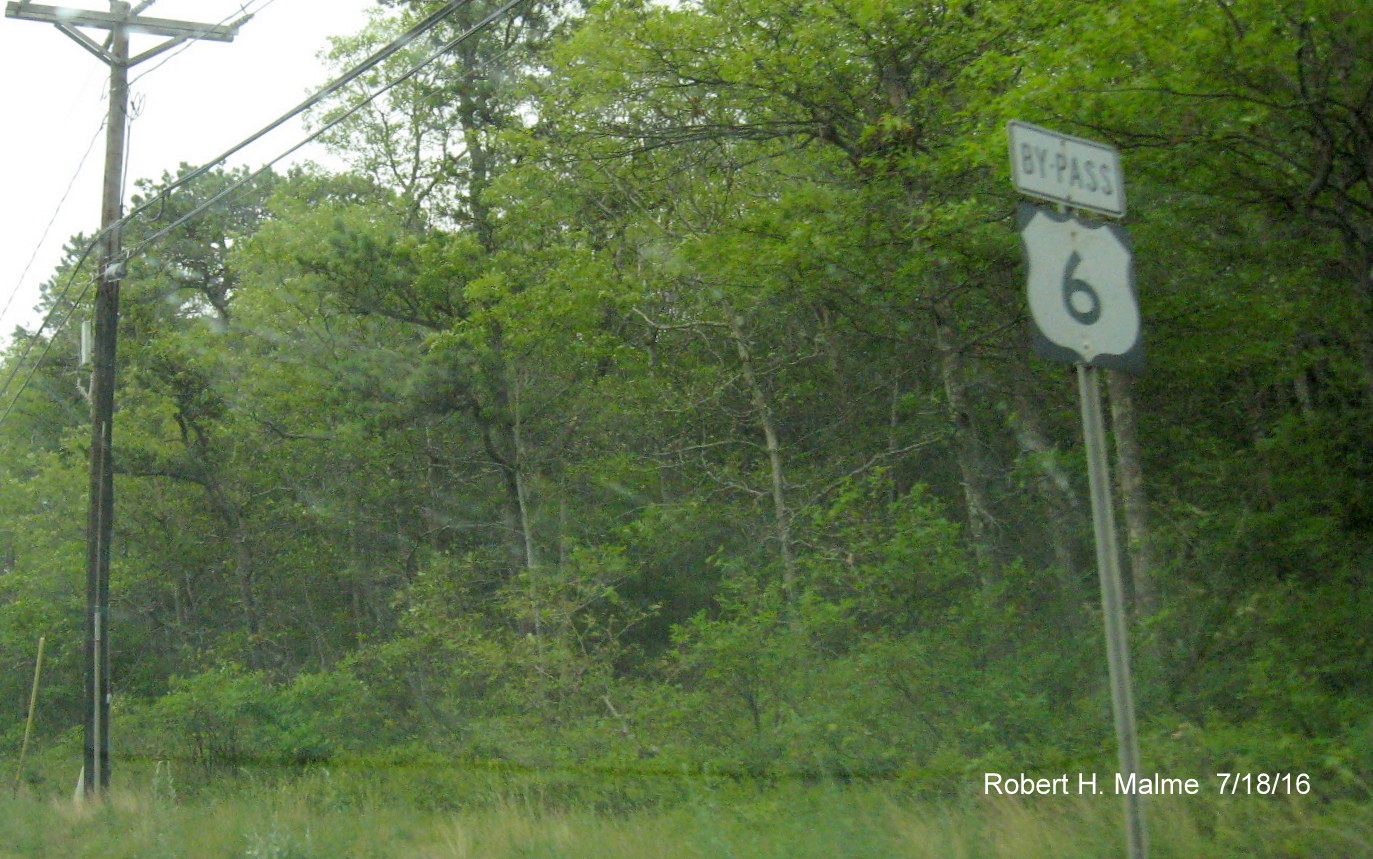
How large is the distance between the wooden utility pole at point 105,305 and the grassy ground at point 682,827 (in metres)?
1.32

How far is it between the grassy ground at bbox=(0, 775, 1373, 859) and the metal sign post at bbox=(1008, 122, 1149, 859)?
155 cm

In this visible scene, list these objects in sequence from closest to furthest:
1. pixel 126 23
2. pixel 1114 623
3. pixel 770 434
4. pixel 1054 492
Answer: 1. pixel 1114 623
2. pixel 126 23
3. pixel 1054 492
4. pixel 770 434

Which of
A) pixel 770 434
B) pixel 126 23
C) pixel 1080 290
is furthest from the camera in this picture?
pixel 770 434

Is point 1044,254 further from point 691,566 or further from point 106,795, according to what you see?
point 691,566

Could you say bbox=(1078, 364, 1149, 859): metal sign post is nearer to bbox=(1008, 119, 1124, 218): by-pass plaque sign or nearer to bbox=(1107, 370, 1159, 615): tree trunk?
bbox=(1008, 119, 1124, 218): by-pass plaque sign

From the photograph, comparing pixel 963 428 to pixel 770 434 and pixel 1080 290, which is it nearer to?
pixel 770 434

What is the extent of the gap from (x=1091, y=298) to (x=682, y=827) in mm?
5085

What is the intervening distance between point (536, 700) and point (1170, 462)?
8.58 meters

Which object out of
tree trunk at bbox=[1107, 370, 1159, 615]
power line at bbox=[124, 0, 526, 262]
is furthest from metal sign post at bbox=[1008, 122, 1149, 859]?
tree trunk at bbox=[1107, 370, 1159, 615]

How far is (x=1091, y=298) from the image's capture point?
4.85m

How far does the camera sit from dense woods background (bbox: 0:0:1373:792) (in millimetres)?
9180

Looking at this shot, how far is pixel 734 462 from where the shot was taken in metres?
18.4

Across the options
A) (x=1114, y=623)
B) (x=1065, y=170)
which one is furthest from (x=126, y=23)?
(x=1114, y=623)

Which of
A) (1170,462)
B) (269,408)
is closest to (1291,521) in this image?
(1170,462)
